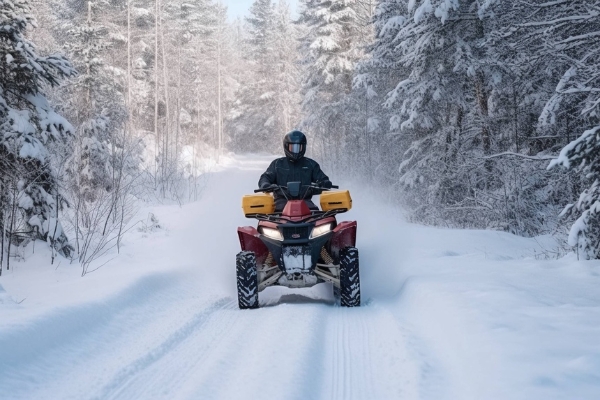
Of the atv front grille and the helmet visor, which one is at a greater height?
the helmet visor

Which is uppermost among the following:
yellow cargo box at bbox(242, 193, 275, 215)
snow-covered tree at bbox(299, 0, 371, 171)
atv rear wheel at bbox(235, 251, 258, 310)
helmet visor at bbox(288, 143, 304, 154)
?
snow-covered tree at bbox(299, 0, 371, 171)

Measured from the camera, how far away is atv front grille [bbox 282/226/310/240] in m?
6.38

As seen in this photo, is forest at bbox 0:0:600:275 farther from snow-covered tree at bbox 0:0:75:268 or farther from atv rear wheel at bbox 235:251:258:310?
atv rear wheel at bbox 235:251:258:310

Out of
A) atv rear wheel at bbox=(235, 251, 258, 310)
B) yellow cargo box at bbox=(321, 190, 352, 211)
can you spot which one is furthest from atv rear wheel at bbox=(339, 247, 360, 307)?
atv rear wheel at bbox=(235, 251, 258, 310)

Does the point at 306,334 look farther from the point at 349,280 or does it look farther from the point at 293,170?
the point at 293,170

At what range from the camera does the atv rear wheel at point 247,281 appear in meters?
6.28

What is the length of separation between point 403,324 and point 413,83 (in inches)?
412

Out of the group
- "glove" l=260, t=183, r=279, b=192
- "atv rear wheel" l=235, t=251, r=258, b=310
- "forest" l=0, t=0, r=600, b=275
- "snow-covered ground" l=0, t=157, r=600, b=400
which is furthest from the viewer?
"forest" l=0, t=0, r=600, b=275

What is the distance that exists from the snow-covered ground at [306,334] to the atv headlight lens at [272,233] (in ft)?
2.83

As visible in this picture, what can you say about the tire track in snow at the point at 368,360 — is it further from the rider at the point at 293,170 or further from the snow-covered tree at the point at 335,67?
the snow-covered tree at the point at 335,67

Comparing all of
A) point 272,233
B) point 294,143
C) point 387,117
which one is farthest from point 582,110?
point 387,117

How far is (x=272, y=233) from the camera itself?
21.4 feet

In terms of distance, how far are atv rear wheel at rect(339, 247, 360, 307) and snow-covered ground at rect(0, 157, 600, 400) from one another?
182 mm

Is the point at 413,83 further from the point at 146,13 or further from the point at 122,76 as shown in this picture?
the point at 146,13
